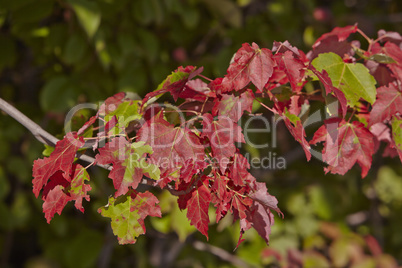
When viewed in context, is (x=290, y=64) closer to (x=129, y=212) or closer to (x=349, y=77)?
(x=349, y=77)

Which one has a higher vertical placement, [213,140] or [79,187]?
[213,140]

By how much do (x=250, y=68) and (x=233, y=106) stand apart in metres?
0.07

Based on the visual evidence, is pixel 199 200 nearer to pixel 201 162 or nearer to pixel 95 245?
pixel 201 162

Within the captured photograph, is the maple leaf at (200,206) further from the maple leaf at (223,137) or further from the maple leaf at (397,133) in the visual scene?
the maple leaf at (397,133)

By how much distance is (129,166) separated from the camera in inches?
27.4

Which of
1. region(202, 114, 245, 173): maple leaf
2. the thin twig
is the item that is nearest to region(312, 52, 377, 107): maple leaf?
region(202, 114, 245, 173): maple leaf

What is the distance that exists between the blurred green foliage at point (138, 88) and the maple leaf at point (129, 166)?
717 mm

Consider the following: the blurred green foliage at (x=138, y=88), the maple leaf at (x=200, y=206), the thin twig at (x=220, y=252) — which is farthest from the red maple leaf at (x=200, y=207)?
the thin twig at (x=220, y=252)

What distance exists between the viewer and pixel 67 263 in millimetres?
1702

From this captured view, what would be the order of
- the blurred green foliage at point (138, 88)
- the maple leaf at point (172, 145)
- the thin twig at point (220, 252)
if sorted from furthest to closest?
1. the thin twig at point (220, 252)
2. the blurred green foliage at point (138, 88)
3. the maple leaf at point (172, 145)

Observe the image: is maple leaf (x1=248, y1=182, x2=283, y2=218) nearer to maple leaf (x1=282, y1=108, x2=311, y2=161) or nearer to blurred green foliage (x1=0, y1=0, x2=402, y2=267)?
maple leaf (x1=282, y1=108, x2=311, y2=161)

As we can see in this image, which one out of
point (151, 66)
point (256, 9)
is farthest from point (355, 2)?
point (151, 66)

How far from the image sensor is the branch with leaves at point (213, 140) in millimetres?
698

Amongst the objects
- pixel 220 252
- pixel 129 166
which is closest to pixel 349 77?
pixel 129 166
